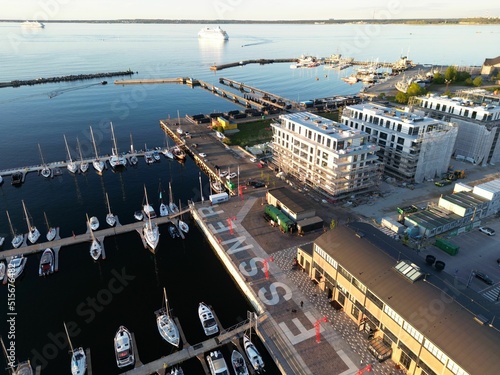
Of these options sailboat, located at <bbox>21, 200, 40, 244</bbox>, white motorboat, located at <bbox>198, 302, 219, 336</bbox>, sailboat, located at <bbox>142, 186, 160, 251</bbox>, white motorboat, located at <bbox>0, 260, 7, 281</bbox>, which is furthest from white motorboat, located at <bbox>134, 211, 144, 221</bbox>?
white motorboat, located at <bbox>198, 302, 219, 336</bbox>

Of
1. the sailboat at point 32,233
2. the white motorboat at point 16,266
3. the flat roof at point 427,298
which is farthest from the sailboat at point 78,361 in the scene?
the flat roof at point 427,298

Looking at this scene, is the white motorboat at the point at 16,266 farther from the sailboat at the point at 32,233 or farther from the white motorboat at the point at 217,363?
the white motorboat at the point at 217,363

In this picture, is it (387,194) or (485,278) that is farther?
(387,194)

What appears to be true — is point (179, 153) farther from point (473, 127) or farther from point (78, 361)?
point (473, 127)

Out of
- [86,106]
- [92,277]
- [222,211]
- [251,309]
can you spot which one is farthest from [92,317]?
[86,106]

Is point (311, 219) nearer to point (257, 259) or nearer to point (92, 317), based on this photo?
point (257, 259)
